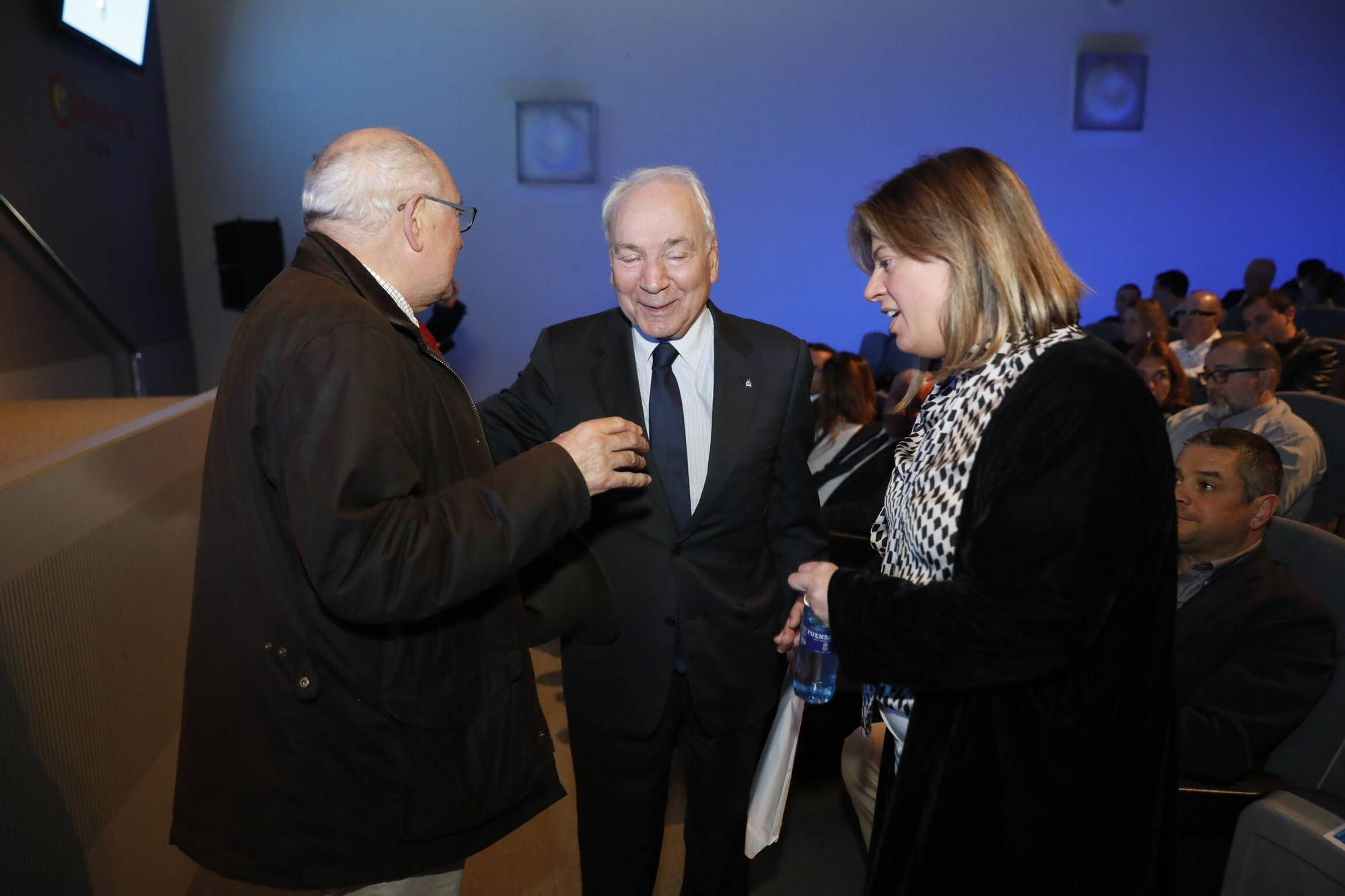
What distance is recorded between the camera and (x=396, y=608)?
120 cm

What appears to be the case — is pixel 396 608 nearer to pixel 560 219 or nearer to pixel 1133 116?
pixel 560 219

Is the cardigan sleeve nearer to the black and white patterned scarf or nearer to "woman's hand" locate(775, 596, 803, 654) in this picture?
the black and white patterned scarf

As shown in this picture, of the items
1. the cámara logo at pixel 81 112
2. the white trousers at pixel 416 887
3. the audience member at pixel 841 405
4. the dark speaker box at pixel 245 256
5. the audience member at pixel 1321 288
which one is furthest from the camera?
the audience member at pixel 1321 288

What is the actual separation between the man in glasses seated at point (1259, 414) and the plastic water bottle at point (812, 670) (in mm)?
2552

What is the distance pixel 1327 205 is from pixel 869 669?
381 inches

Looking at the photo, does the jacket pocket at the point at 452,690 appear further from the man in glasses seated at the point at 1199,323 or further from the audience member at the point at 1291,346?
the man in glasses seated at the point at 1199,323

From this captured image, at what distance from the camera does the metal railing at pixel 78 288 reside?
461cm

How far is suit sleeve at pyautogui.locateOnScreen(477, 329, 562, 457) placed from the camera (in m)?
1.93

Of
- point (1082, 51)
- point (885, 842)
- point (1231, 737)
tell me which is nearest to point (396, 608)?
point (885, 842)

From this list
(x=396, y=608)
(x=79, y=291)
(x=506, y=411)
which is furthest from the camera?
(x=79, y=291)

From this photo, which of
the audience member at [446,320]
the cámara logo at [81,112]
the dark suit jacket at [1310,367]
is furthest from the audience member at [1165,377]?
the cámara logo at [81,112]

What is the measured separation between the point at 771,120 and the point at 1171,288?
3.69 meters

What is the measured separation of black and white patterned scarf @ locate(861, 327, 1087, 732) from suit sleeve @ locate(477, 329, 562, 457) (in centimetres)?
79

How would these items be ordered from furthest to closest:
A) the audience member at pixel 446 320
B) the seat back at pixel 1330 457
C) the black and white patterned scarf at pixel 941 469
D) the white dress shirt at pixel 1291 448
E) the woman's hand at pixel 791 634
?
1. the audience member at pixel 446 320
2. the seat back at pixel 1330 457
3. the white dress shirt at pixel 1291 448
4. the woman's hand at pixel 791 634
5. the black and white patterned scarf at pixel 941 469
